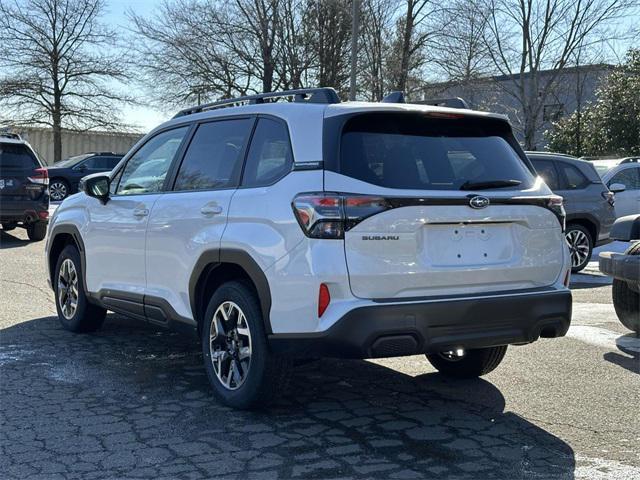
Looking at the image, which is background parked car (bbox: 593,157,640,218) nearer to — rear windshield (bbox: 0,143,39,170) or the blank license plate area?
rear windshield (bbox: 0,143,39,170)

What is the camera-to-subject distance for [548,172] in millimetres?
11727

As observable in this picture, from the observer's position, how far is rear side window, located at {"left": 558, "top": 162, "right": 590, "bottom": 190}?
11766mm

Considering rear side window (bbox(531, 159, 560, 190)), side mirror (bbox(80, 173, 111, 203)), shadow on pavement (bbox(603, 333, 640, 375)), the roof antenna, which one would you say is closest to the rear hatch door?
the roof antenna

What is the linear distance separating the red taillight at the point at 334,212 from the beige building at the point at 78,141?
33228 mm

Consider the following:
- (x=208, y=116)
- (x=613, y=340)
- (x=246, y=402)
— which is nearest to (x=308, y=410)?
(x=246, y=402)

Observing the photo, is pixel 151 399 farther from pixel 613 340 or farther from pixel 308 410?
pixel 613 340

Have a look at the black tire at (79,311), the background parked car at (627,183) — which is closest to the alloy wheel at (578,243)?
the background parked car at (627,183)

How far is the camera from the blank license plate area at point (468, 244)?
4.20 meters

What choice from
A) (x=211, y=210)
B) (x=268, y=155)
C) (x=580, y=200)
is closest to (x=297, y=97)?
(x=268, y=155)

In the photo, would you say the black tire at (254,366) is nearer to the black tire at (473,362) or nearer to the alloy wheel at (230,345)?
the alloy wheel at (230,345)

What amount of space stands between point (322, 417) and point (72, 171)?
22450 millimetres

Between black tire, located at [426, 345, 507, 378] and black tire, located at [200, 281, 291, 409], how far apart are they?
1.44 meters

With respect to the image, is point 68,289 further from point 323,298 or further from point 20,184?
point 20,184

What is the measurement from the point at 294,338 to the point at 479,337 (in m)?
1.02
